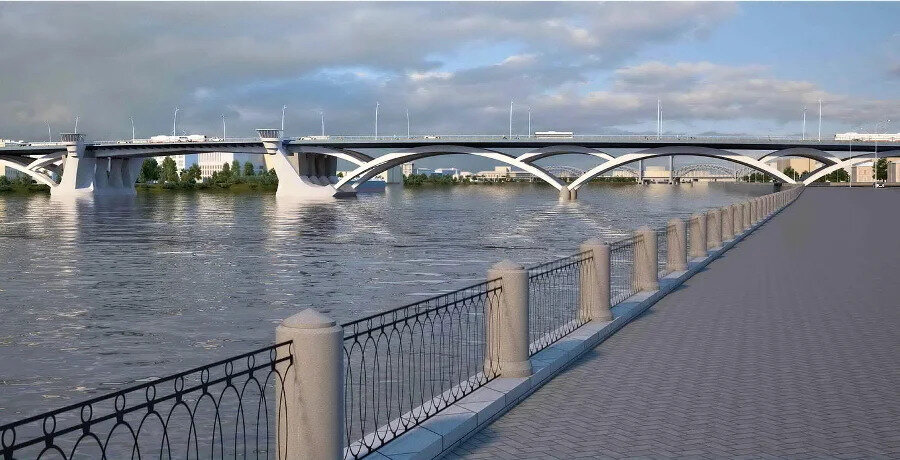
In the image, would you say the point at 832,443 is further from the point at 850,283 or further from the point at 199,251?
the point at 199,251

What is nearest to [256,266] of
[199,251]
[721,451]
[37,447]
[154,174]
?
[199,251]

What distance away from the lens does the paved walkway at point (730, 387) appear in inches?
259

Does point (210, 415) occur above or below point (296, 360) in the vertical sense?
below

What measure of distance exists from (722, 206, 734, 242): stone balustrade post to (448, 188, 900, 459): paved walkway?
1093cm

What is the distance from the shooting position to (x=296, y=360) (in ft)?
16.5

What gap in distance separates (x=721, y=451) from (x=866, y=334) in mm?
5942

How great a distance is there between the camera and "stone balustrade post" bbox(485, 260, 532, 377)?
26.7 ft

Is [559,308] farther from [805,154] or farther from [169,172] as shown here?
[169,172]

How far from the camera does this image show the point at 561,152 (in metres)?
101

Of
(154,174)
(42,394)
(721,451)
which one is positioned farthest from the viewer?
(154,174)

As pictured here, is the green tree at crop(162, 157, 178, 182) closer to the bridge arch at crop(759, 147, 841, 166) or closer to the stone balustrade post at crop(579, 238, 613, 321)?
the bridge arch at crop(759, 147, 841, 166)

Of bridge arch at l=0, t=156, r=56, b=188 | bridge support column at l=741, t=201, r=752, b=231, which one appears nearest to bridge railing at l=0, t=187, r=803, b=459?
bridge support column at l=741, t=201, r=752, b=231

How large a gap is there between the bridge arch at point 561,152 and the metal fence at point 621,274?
238 ft

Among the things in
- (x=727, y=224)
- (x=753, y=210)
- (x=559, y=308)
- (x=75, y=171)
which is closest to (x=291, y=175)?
(x=75, y=171)
